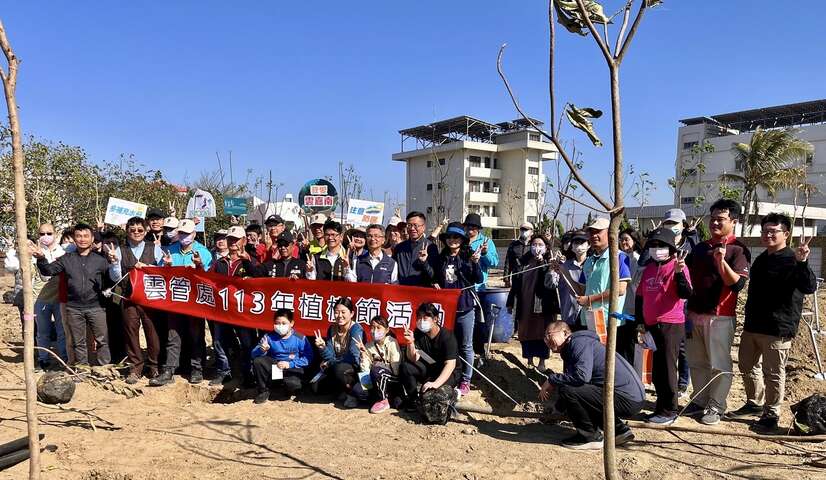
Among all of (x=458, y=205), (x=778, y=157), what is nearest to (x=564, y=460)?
(x=778, y=157)

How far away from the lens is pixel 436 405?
496 cm

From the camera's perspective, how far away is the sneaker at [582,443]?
431cm

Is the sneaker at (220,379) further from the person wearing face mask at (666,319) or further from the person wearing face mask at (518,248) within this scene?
the person wearing face mask at (666,319)

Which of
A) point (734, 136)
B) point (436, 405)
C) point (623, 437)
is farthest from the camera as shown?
point (734, 136)

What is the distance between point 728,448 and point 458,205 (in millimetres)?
39220

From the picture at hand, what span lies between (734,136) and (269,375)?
3986cm

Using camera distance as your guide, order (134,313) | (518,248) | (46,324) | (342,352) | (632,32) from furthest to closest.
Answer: (518,248) → (46,324) → (134,313) → (342,352) → (632,32)

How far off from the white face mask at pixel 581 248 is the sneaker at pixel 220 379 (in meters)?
4.46

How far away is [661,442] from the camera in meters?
4.43

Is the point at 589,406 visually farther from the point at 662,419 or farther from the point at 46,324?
the point at 46,324

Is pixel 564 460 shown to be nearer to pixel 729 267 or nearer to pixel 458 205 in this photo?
pixel 729 267

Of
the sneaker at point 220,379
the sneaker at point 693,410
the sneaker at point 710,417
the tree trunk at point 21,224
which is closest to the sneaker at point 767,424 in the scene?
the sneaker at point 710,417

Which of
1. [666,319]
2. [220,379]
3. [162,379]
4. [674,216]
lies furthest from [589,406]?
[162,379]

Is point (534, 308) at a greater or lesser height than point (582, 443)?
greater
